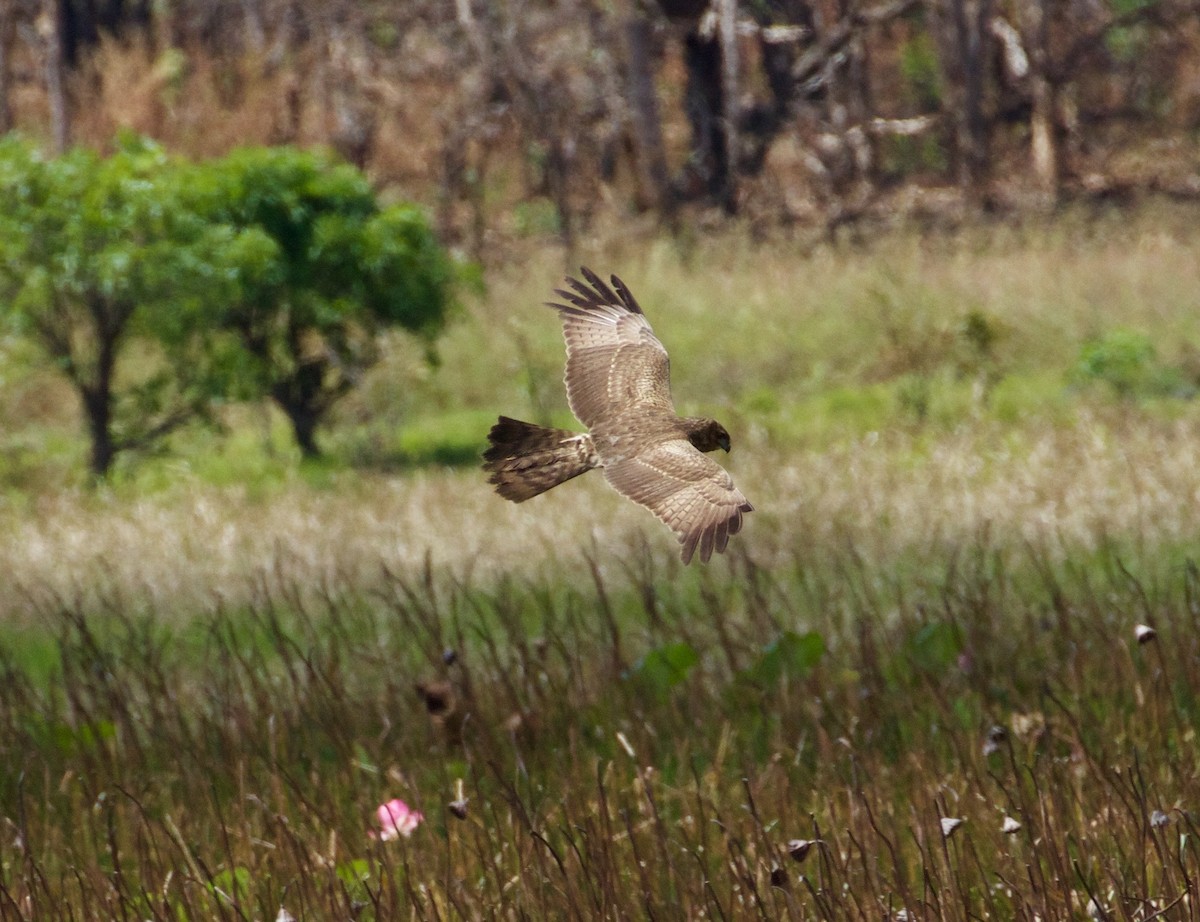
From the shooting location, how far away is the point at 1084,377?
9336 mm

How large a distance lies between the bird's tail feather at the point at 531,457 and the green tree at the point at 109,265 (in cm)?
681

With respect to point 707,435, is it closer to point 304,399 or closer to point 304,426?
point 304,426

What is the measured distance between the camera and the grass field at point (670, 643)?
251cm

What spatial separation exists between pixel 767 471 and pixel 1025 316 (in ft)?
16.8

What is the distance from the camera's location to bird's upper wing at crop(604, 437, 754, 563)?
1.28 metres

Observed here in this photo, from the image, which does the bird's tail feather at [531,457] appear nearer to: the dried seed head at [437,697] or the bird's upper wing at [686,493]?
the bird's upper wing at [686,493]

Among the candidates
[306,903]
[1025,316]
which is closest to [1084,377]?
[1025,316]

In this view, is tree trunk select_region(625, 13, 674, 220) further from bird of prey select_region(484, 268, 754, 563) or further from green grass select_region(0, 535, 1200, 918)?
bird of prey select_region(484, 268, 754, 563)

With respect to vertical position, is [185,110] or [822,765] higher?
[185,110]

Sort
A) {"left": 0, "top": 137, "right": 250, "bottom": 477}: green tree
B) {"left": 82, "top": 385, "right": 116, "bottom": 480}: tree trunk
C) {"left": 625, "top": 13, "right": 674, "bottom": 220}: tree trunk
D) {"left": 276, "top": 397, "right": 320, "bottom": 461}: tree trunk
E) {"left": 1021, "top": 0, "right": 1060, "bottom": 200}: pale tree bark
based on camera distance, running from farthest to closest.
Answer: {"left": 1021, "top": 0, "right": 1060, "bottom": 200}: pale tree bark, {"left": 625, "top": 13, "right": 674, "bottom": 220}: tree trunk, {"left": 276, "top": 397, "right": 320, "bottom": 461}: tree trunk, {"left": 82, "top": 385, "right": 116, "bottom": 480}: tree trunk, {"left": 0, "top": 137, "right": 250, "bottom": 477}: green tree

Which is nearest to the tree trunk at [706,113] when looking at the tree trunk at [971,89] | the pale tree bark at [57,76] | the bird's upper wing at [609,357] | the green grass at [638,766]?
the tree trunk at [971,89]

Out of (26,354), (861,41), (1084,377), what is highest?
(861,41)

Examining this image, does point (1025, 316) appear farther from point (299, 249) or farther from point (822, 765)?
point (822, 765)

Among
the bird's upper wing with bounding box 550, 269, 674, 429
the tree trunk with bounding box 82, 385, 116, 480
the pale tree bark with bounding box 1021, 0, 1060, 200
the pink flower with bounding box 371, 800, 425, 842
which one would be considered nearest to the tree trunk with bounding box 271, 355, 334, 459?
the tree trunk with bounding box 82, 385, 116, 480
